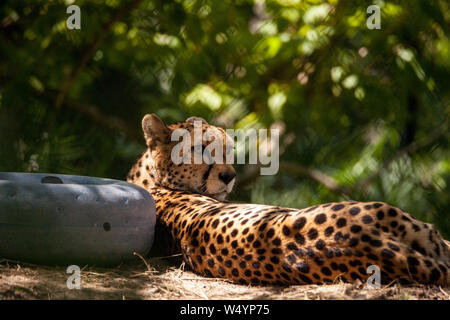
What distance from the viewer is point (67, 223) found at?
2854 mm

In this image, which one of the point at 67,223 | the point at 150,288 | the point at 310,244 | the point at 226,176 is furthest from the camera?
the point at 226,176

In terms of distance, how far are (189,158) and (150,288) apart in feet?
4.32

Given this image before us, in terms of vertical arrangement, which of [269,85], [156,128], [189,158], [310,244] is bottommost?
[310,244]

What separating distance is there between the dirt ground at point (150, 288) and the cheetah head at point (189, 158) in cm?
85

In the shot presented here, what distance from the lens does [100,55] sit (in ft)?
27.8

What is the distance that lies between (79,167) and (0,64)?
7.38 ft

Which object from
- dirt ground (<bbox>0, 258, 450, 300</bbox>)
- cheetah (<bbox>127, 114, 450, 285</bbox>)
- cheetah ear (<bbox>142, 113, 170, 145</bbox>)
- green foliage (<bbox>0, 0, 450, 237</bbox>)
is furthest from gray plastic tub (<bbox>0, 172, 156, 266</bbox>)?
green foliage (<bbox>0, 0, 450, 237</bbox>)

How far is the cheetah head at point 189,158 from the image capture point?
3844 mm

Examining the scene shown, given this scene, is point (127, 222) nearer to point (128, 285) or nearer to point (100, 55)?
point (128, 285)

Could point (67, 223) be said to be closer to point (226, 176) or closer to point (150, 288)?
point (150, 288)

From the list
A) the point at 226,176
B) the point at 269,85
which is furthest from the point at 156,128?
the point at 269,85

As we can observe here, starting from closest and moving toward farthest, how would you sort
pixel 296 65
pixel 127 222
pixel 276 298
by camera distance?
pixel 276 298, pixel 127 222, pixel 296 65

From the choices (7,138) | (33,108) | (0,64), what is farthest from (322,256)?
(0,64)

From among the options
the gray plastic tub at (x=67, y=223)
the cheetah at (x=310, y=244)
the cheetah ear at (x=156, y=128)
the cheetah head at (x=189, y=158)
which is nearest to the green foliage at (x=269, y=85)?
the cheetah head at (x=189, y=158)
